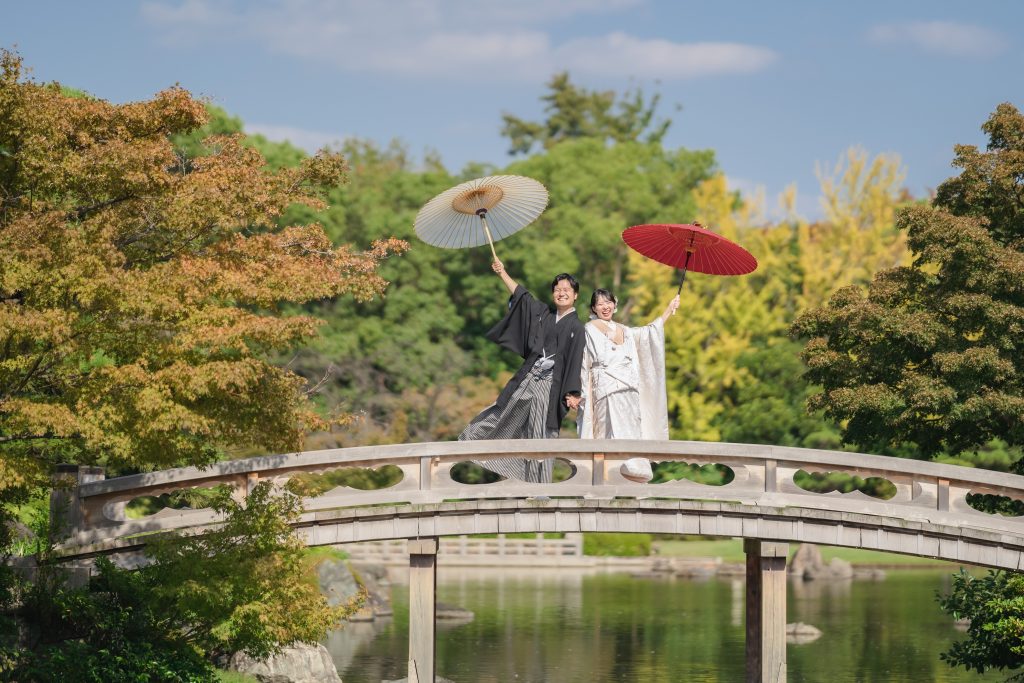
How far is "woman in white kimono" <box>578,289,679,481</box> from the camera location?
13.7 m

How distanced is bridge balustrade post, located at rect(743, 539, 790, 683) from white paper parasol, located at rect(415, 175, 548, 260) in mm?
3975

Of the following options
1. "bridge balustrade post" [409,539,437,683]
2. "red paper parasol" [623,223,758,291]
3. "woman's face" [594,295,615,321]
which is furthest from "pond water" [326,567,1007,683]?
"red paper parasol" [623,223,758,291]

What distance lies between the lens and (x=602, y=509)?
13.1 metres

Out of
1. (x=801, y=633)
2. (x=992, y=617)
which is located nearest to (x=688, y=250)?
(x=992, y=617)

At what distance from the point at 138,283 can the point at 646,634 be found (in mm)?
13040

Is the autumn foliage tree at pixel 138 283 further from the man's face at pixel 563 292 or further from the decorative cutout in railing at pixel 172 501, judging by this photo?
the decorative cutout in railing at pixel 172 501

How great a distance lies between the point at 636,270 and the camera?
127 ft

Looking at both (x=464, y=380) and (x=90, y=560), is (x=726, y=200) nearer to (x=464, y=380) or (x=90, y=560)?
(x=464, y=380)

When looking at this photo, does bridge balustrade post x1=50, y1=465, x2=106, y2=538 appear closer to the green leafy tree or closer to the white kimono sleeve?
the white kimono sleeve

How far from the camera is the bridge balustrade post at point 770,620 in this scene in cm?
1302

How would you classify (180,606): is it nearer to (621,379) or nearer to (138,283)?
(138,283)

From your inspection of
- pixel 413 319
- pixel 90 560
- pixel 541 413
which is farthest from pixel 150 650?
pixel 413 319

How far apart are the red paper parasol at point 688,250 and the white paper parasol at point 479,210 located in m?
1.05

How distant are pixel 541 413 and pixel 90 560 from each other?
14.9ft
